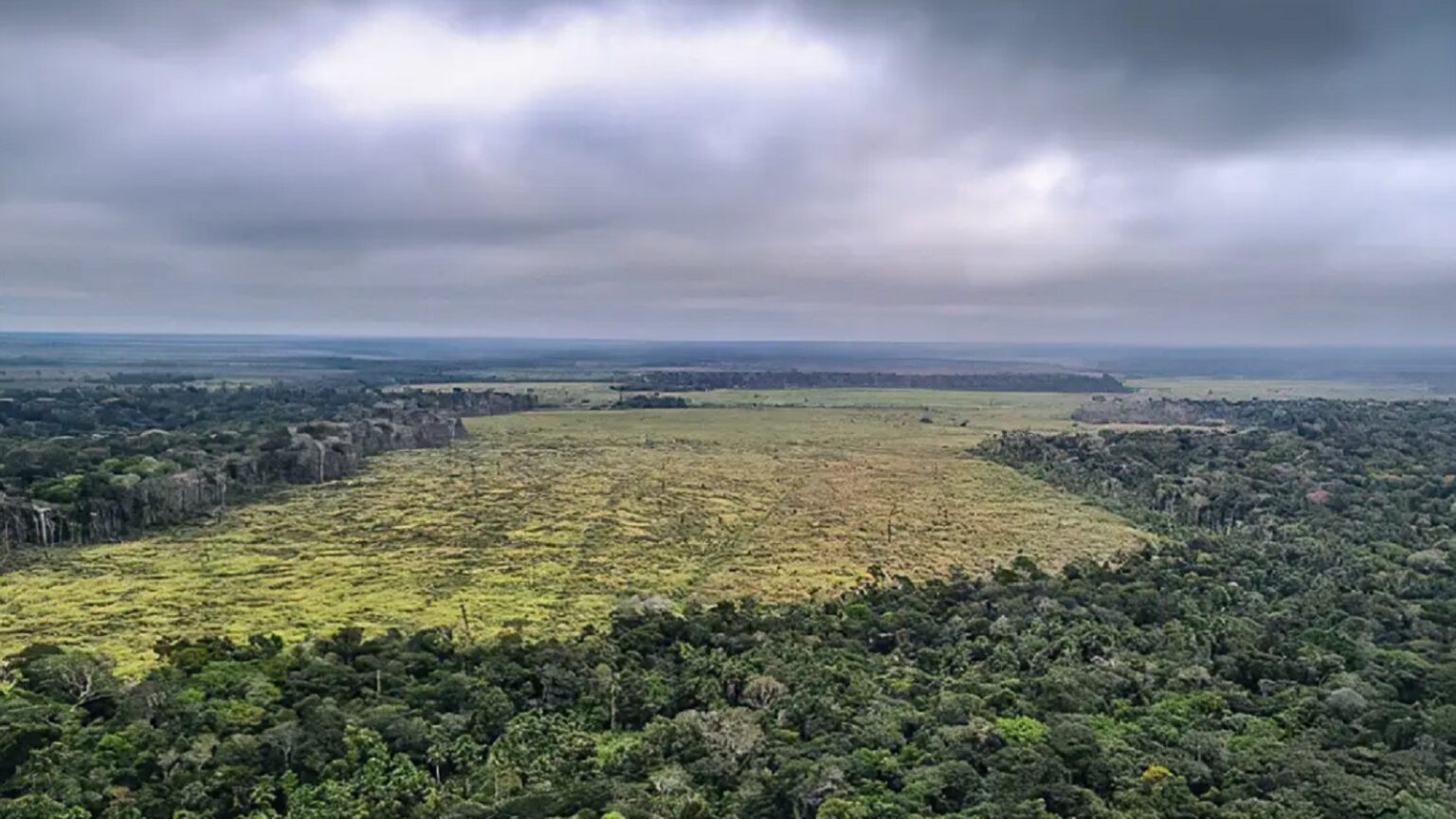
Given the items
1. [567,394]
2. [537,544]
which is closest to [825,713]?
[537,544]

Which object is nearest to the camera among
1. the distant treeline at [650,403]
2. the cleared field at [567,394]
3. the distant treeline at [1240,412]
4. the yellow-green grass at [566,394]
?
the distant treeline at [1240,412]

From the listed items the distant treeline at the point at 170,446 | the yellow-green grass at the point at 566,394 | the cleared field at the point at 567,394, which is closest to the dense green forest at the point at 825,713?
the distant treeline at the point at 170,446

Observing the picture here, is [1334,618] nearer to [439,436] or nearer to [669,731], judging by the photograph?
[669,731]

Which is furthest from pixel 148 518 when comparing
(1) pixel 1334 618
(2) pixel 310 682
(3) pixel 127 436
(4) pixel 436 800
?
(1) pixel 1334 618

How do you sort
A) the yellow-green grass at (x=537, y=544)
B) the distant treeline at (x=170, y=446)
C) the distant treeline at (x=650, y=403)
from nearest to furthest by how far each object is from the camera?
1. the yellow-green grass at (x=537, y=544)
2. the distant treeline at (x=170, y=446)
3. the distant treeline at (x=650, y=403)

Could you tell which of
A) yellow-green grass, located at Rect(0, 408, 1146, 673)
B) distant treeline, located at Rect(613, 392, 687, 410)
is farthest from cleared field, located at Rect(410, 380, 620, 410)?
yellow-green grass, located at Rect(0, 408, 1146, 673)

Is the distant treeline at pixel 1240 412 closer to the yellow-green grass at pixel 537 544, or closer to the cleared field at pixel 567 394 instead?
the yellow-green grass at pixel 537 544
